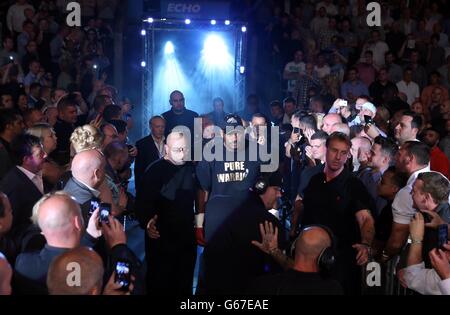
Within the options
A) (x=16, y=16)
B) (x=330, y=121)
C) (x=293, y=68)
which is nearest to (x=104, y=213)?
(x=330, y=121)

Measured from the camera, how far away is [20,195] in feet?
14.5

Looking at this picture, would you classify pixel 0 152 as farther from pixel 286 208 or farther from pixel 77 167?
pixel 286 208

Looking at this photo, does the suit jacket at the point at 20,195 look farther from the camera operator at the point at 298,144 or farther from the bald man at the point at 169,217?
the camera operator at the point at 298,144

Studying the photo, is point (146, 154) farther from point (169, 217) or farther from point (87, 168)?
point (87, 168)

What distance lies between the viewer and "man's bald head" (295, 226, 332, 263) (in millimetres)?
3174

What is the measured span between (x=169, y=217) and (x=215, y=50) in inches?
330

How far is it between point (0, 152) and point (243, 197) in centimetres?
240

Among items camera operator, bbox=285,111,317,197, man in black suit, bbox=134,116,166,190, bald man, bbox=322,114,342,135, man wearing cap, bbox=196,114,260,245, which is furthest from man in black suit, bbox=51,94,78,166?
bald man, bbox=322,114,342,135

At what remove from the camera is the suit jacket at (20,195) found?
4.39 m

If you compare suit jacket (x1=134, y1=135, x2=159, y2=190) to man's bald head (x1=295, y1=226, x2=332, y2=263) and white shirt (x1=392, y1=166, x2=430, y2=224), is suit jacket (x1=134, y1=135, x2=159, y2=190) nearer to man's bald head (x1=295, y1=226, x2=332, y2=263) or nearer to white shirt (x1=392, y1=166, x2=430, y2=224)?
white shirt (x1=392, y1=166, x2=430, y2=224)

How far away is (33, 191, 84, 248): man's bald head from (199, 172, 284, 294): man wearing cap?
1019 mm

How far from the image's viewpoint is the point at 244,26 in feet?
41.9
